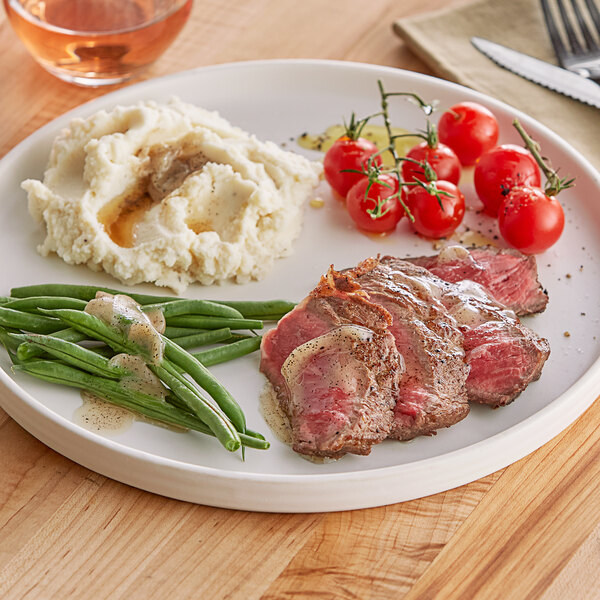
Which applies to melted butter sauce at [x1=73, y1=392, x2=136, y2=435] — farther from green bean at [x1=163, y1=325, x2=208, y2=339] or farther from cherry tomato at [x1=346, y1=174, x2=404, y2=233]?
cherry tomato at [x1=346, y1=174, x2=404, y2=233]

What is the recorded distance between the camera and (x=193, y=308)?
4.16 metres

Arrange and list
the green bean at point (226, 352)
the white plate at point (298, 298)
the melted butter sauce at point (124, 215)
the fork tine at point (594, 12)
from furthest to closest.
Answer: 1. the fork tine at point (594, 12)
2. the melted butter sauce at point (124, 215)
3. the green bean at point (226, 352)
4. the white plate at point (298, 298)

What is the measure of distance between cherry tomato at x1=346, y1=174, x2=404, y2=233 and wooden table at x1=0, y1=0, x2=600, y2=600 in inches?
60.1

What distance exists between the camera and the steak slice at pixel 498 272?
4.29 meters

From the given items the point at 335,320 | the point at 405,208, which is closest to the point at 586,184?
the point at 405,208

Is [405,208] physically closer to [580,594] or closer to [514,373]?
[514,373]

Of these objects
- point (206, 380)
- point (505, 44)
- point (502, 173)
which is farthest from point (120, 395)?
point (505, 44)

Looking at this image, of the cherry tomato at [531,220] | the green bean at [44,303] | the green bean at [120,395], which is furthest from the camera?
the cherry tomato at [531,220]

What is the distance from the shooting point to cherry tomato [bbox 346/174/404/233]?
4.71 m

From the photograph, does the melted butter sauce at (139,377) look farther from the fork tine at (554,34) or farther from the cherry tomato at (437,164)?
the fork tine at (554,34)

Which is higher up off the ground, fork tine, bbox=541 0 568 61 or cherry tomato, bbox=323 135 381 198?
fork tine, bbox=541 0 568 61

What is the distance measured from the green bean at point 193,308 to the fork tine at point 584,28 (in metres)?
3.52


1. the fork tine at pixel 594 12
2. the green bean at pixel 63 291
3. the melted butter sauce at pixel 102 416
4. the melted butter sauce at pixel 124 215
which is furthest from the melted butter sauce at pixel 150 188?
the fork tine at pixel 594 12

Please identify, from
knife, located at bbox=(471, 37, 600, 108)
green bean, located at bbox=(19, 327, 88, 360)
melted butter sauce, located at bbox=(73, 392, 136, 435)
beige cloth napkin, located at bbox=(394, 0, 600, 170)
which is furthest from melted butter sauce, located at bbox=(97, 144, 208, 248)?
knife, located at bbox=(471, 37, 600, 108)
